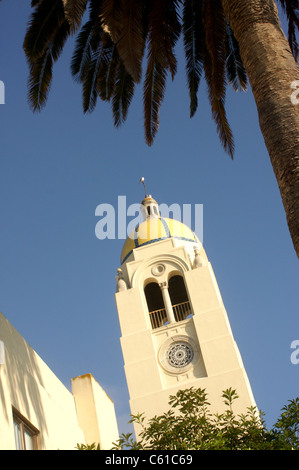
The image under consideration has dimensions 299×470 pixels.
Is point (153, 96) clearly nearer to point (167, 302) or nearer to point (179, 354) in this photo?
point (179, 354)

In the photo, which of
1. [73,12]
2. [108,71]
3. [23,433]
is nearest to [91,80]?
[108,71]

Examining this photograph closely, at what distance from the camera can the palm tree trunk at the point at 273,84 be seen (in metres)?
7.43

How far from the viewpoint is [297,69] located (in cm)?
862

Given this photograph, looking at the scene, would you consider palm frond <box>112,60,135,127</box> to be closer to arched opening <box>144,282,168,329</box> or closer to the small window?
the small window

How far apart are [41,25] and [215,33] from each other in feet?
10.1

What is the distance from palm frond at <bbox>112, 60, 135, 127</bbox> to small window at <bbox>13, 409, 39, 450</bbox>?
20.2 feet

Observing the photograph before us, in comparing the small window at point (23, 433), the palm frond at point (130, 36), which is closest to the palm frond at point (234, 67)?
the palm frond at point (130, 36)

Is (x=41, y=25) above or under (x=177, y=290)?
under

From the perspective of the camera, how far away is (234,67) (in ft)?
46.4

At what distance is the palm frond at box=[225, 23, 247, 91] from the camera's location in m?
13.5

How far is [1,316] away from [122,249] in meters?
22.6

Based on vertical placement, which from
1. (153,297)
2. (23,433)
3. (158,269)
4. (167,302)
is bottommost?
(23,433)

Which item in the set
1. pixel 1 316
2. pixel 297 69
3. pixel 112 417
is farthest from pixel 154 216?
pixel 297 69
